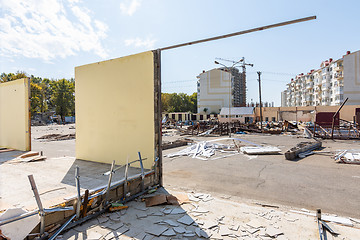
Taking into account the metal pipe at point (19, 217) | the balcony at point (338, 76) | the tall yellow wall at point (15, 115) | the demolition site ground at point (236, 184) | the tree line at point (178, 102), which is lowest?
the demolition site ground at point (236, 184)

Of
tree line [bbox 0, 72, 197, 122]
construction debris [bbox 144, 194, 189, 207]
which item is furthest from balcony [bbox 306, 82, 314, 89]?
construction debris [bbox 144, 194, 189, 207]

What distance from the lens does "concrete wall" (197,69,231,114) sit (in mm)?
65938

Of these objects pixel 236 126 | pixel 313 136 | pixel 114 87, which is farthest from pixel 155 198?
pixel 236 126

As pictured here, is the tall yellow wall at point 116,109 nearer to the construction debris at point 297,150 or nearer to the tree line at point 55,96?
the construction debris at point 297,150

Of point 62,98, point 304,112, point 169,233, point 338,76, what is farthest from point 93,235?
point 62,98

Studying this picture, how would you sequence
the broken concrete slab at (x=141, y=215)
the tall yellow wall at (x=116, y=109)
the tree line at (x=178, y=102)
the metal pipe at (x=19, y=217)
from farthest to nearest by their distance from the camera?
the tree line at (x=178, y=102)
the tall yellow wall at (x=116, y=109)
the broken concrete slab at (x=141, y=215)
the metal pipe at (x=19, y=217)

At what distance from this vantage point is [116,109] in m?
6.86

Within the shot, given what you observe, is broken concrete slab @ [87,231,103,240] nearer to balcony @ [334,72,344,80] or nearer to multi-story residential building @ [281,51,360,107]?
multi-story residential building @ [281,51,360,107]

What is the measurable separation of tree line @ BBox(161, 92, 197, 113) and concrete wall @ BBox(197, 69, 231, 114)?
12.3m

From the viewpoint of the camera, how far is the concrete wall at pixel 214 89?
65.9 m

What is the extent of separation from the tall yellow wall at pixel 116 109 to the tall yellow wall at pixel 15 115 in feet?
12.6

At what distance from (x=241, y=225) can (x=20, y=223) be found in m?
3.74

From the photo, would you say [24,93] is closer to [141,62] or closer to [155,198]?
[141,62]

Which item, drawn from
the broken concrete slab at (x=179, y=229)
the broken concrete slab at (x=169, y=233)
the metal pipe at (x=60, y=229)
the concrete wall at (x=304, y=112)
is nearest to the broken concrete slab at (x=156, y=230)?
the broken concrete slab at (x=169, y=233)
